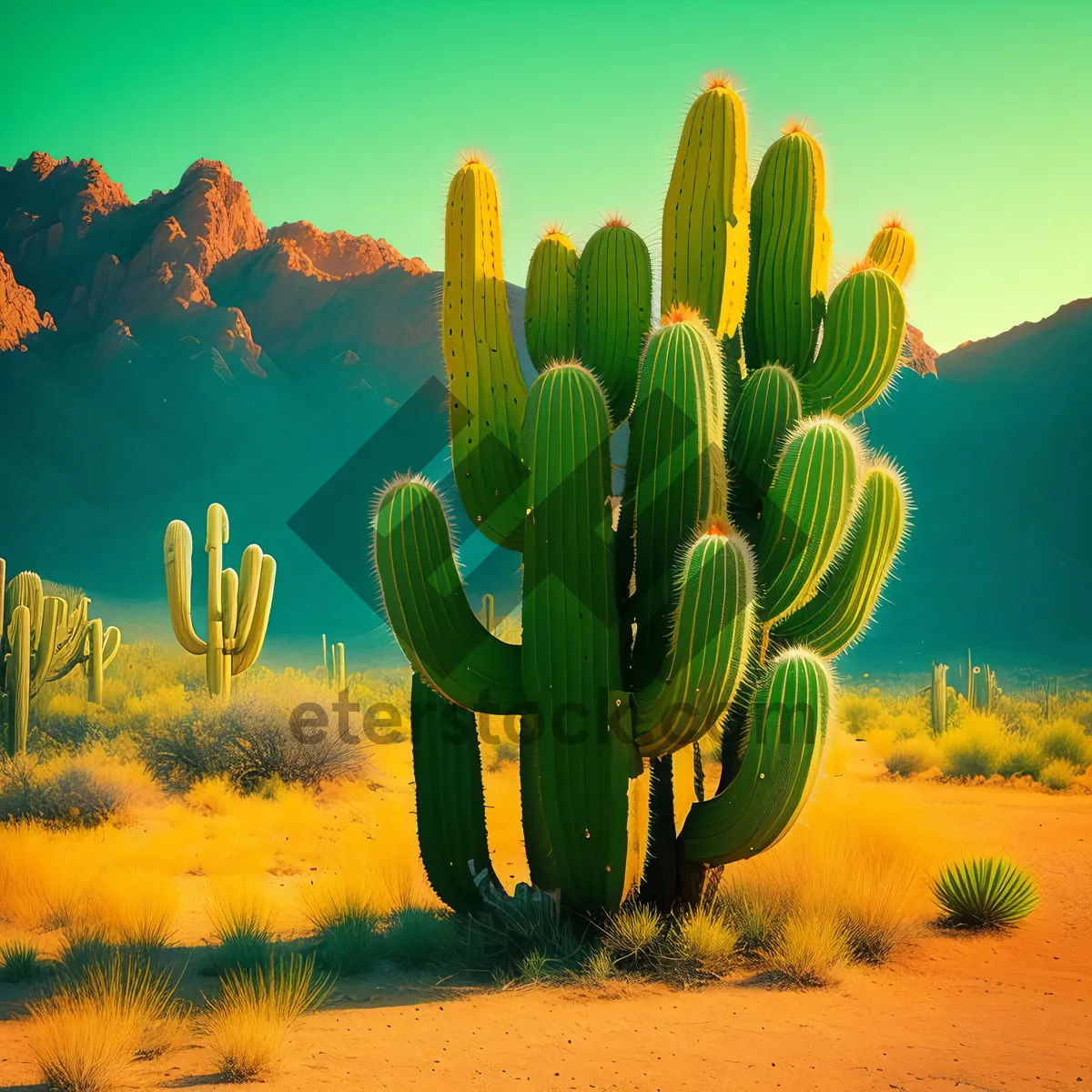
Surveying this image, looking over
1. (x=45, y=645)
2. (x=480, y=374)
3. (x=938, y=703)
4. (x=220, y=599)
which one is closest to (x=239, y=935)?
(x=480, y=374)

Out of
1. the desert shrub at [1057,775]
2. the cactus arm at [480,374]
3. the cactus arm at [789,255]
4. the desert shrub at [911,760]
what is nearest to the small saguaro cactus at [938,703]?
the desert shrub at [911,760]

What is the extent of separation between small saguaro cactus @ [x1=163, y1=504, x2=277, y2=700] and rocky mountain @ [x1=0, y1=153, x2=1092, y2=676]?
865 inches

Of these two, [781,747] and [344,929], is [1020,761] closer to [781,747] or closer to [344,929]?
[781,747]

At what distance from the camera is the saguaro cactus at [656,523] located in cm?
681

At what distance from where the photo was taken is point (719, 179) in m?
7.68

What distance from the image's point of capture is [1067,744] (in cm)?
1778

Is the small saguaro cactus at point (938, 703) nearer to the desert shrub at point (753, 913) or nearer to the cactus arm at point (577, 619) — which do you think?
the desert shrub at point (753, 913)

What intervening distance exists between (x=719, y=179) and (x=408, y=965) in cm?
580

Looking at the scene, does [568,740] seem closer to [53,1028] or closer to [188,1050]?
[188,1050]

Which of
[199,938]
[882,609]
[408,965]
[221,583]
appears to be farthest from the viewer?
[882,609]

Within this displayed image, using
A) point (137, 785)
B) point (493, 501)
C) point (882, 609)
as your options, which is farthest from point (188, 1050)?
point (882, 609)

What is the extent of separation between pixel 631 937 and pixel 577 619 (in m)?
2.09

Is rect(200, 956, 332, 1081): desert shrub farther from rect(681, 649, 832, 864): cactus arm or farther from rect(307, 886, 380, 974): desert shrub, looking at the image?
rect(681, 649, 832, 864): cactus arm

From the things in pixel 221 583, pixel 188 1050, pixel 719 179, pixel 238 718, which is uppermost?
pixel 719 179
